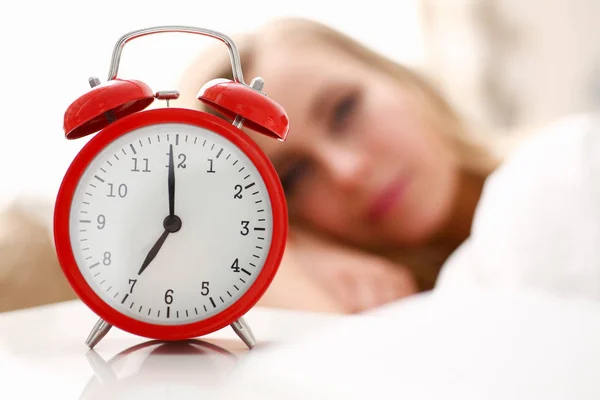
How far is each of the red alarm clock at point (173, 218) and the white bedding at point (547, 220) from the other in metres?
0.58

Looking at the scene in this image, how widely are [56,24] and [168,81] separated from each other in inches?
9.2

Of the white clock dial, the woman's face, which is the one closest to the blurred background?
the woman's face

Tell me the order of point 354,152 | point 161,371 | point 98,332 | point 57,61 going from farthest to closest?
1. point 354,152
2. point 57,61
3. point 98,332
4. point 161,371

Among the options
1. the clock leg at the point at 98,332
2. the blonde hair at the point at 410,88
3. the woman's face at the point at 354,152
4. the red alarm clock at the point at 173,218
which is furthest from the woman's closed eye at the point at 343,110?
the clock leg at the point at 98,332

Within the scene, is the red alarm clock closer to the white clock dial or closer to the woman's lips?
the white clock dial

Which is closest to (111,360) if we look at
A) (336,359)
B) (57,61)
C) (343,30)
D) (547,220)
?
(336,359)

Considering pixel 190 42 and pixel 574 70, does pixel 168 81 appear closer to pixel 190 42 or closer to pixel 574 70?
pixel 190 42

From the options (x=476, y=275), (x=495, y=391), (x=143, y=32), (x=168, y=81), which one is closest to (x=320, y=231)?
(x=476, y=275)

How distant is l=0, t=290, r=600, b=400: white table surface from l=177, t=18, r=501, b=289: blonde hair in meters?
0.58

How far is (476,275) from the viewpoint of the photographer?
129 centimetres

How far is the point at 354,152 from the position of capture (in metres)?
1.52

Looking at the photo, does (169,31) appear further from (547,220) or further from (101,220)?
(547,220)

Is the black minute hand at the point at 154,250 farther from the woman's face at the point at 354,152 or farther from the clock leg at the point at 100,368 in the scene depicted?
the woman's face at the point at 354,152

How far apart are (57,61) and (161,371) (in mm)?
696
